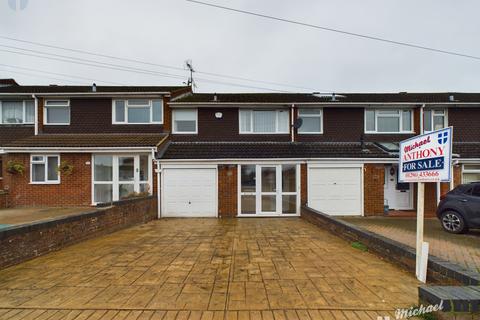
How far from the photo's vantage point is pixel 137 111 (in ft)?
44.7

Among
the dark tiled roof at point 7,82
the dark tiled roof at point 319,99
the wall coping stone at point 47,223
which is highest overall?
the dark tiled roof at point 7,82

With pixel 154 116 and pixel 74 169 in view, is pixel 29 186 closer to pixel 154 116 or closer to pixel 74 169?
pixel 74 169

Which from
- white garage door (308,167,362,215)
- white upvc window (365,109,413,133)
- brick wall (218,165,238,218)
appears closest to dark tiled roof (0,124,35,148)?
brick wall (218,165,238,218)

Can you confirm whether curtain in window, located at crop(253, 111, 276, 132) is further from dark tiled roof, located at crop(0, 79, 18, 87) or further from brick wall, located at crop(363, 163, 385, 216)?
dark tiled roof, located at crop(0, 79, 18, 87)

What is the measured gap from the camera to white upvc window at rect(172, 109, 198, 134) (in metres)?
13.6

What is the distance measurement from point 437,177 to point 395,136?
429 inches

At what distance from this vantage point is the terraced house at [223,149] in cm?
1155

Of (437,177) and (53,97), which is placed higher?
(53,97)

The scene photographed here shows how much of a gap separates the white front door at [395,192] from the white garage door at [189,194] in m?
7.78

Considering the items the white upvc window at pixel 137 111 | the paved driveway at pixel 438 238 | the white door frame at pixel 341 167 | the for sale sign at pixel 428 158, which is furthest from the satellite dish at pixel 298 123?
the for sale sign at pixel 428 158

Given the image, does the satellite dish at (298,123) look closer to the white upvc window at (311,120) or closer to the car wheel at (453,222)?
the white upvc window at (311,120)

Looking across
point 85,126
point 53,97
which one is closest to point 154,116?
point 85,126

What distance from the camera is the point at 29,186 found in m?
12.0

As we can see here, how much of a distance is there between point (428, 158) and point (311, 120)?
980 centimetres
